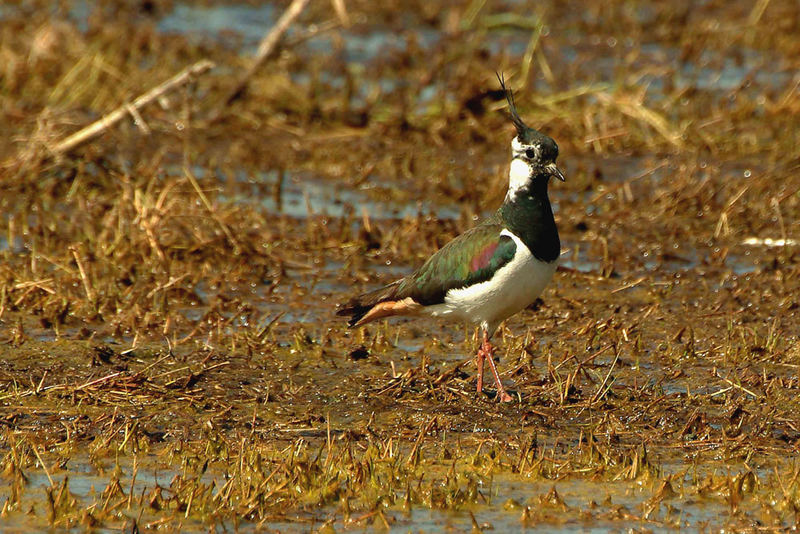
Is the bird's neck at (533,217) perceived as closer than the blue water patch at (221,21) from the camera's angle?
Yes

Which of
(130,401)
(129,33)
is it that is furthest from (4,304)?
(129,33)

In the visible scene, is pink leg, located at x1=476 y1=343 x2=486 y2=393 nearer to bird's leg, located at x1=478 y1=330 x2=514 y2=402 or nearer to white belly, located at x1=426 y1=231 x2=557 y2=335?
bird's leg, located at x1=478 y1=330 x2=514 y2=402

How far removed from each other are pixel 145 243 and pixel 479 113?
430cm

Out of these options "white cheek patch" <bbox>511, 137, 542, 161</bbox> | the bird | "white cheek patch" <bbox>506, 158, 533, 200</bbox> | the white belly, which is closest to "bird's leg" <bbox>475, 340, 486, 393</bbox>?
the bird

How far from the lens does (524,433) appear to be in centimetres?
657

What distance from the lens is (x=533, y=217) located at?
686 centimetres

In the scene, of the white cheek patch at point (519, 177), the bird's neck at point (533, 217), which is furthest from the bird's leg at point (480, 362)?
the white cheek patch at point (519, 177)

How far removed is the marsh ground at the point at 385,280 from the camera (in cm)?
593

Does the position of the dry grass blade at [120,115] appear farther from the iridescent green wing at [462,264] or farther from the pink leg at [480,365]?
the pink leg at [480,365]

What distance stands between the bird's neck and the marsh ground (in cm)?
64

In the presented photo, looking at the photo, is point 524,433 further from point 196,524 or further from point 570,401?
point 196,524

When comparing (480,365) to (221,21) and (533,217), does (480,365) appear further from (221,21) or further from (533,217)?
(221,21)

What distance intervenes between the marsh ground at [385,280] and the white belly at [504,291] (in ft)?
1.13

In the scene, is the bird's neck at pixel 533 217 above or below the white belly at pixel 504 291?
above
